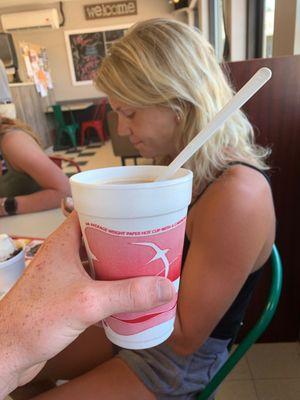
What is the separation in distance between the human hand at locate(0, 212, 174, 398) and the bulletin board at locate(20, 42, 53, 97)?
7.03m

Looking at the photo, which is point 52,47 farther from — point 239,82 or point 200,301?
point 200,301

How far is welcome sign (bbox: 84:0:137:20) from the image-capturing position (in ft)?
24.0

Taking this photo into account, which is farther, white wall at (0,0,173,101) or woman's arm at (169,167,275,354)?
white wall at (0,0,173,101)

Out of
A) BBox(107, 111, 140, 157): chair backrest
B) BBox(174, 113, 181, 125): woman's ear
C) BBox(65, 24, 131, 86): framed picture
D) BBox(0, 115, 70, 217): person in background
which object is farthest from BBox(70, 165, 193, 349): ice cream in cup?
BBox(65, 24, 131, 86): framed picture

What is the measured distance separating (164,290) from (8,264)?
1.76 ft

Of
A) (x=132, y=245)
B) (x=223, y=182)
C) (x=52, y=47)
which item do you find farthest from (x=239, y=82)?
(x=52, y=47)

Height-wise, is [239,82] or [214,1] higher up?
[214,1]

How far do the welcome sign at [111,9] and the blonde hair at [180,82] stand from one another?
7.57 metres

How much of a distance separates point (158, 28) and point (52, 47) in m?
7.96

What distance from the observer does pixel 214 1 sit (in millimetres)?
4012

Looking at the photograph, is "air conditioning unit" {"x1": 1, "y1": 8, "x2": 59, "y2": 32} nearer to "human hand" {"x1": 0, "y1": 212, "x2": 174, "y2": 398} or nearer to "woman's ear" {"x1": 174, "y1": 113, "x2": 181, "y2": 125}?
"woman's ear" {"x1": 174, "y1": 113, "x2": 181, "y2": 125}

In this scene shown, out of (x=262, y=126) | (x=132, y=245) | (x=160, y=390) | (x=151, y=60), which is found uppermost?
(x=151, y=60)

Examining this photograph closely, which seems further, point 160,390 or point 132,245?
point 160,390

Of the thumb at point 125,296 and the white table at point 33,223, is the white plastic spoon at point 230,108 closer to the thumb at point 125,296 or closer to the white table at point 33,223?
the thumb at point 125,296
